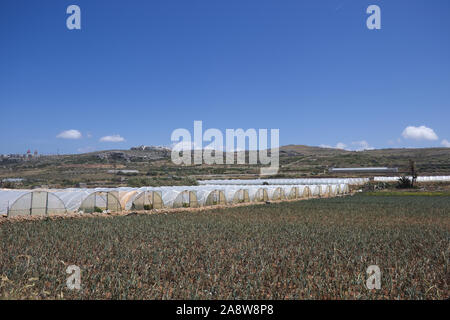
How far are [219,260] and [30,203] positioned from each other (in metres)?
13.8

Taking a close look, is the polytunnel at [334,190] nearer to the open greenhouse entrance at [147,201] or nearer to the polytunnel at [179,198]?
the polytunnel at [179,198]

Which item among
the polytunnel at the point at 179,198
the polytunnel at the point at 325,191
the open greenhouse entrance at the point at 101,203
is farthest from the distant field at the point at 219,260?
the polytunnel at the point at 325,191

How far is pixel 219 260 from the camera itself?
11.1 m

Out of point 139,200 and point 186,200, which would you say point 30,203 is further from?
point 186,200

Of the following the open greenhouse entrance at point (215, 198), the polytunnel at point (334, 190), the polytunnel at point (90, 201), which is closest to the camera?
the polytunnel at point (90, 201)

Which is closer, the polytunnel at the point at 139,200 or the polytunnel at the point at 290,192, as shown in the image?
the polytunnel at the point at 139,200

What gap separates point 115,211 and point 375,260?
1724cm

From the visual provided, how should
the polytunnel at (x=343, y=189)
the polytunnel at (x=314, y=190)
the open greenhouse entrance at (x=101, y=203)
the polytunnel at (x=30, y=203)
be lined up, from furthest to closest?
1. the polytunnel at (x=343, y=189)
2. the polytunnel at (x=314, y=190)
3. the open greenhouse entrance at (x=101, y=203)
4. the polytunnel at (x=30, y=203)

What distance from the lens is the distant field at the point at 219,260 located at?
328 inches

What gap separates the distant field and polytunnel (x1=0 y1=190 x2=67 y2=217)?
2.18 meters

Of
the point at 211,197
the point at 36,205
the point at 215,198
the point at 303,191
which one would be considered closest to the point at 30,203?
the point at 36,205

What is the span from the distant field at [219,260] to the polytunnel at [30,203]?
2.18 meters

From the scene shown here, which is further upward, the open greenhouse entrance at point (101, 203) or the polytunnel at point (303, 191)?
the open greenhouse entrance at point (101, 203)
